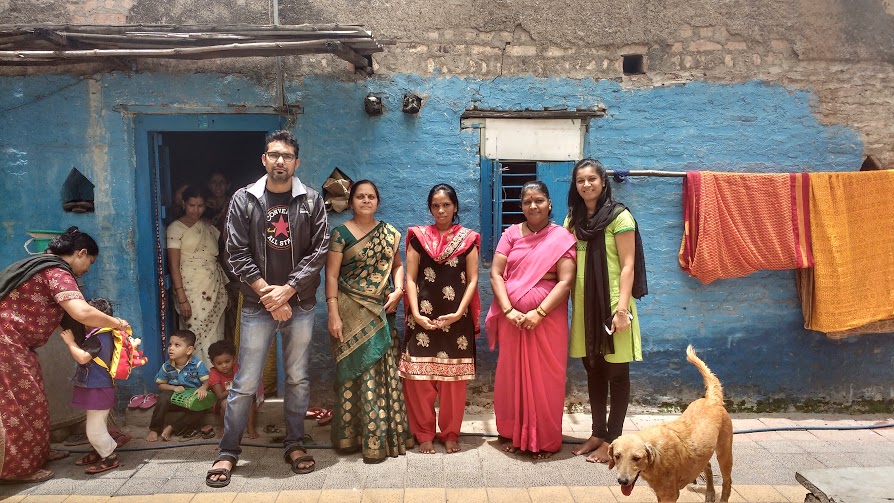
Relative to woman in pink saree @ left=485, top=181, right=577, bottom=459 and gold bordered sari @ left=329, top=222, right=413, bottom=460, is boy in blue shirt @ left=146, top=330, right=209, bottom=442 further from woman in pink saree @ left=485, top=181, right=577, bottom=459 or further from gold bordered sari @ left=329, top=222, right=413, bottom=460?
woman in pink saree @ left=485, top=181, right=577, bottom=459

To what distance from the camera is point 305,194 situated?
388 centimetres

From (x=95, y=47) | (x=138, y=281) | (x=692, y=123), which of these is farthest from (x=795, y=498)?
(x=95, y=47)

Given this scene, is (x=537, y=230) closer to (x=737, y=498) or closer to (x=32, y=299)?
(x=737, y=498)

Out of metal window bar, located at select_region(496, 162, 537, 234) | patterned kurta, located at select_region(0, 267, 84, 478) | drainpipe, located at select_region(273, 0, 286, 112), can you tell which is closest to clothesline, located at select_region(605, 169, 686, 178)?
metal window bar, located at select_region(496, 162, 537, 234)

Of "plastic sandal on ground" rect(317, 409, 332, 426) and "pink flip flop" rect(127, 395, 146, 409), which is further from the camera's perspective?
"pink flip flop" rect(127, 395, 146, 409)

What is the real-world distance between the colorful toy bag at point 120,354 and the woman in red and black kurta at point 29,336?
149mm

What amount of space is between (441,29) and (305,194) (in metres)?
1.90

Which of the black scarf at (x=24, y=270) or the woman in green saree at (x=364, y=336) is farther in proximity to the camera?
the woman in green saree at (x=364, y=336)

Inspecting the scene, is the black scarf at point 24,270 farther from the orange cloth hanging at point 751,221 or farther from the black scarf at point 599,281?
the orange cloth hanging at point 751,221

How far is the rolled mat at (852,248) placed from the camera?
15.7ft

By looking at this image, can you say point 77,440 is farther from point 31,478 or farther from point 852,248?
point 852,248

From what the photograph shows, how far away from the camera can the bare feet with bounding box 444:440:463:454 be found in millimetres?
4145

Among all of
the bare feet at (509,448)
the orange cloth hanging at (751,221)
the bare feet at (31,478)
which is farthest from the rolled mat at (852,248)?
the bare feet at (31,478)

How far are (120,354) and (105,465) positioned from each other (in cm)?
70
